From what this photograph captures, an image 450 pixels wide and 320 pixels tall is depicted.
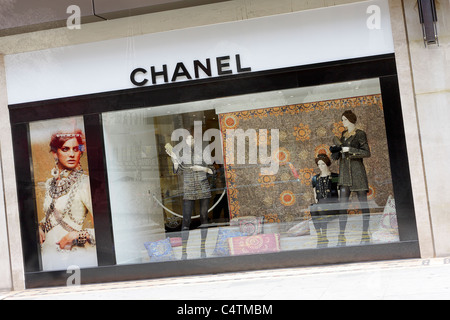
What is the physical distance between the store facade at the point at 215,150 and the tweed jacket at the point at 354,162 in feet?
0.04

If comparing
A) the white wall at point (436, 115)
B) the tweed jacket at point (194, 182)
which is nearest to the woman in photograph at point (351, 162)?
the white wall at point (436, 115)

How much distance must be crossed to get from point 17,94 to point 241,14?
3044 mm

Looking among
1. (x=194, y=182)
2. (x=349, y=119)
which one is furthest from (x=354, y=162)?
(x=194, y=182)

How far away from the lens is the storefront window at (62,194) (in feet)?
23.8

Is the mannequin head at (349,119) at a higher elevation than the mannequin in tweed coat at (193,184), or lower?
higher

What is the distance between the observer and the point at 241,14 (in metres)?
6.79

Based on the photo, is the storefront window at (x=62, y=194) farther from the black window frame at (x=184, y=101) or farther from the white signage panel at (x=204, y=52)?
the white signage panel at (x=204, y=52)

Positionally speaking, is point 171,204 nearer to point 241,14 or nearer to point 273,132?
point 273,132

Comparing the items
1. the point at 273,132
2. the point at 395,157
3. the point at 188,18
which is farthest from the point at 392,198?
the point at 188,18

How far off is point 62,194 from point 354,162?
12.1 ft

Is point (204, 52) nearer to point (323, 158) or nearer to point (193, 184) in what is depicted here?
point (193, 184)

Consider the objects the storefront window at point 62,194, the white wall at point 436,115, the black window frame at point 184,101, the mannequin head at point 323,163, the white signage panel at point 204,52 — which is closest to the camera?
the white wall at point 436,115

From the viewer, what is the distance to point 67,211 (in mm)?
7348

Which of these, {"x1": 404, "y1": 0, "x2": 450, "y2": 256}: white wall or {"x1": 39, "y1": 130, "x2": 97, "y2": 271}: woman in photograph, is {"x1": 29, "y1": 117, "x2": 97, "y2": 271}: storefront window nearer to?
{"x1": 39, "y1": 130, "x2": 97, "y2": 271}: woman in photograph
